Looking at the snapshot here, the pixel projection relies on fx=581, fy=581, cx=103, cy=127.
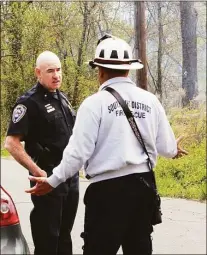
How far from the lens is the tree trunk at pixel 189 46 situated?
22.9ft

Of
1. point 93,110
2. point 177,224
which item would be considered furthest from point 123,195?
point 177,224

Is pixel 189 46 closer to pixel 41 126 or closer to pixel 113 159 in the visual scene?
pixel 41 126

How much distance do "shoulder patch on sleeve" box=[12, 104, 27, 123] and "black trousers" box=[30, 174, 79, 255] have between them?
0.50 m

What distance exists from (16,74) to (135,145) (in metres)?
5.04

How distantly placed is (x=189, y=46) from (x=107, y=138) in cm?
447

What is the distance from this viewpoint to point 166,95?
7117mm

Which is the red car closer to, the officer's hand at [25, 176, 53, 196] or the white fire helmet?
the officer's hand at [25, 176, 53, 196]

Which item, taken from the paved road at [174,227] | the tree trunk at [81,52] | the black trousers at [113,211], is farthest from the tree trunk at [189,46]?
the black trousers at [113,211]

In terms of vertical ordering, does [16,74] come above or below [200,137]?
above

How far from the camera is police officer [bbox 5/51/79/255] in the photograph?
3627 mm

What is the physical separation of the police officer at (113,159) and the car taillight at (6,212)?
32cm

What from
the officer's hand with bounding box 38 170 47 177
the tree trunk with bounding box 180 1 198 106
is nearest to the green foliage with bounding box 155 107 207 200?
the tree trunk with bounding box 180 1 198 106

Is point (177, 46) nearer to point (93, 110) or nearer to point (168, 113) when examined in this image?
point (168, 113)

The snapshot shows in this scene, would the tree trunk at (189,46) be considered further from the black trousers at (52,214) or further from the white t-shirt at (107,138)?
the white t-shirt at (107,138)
